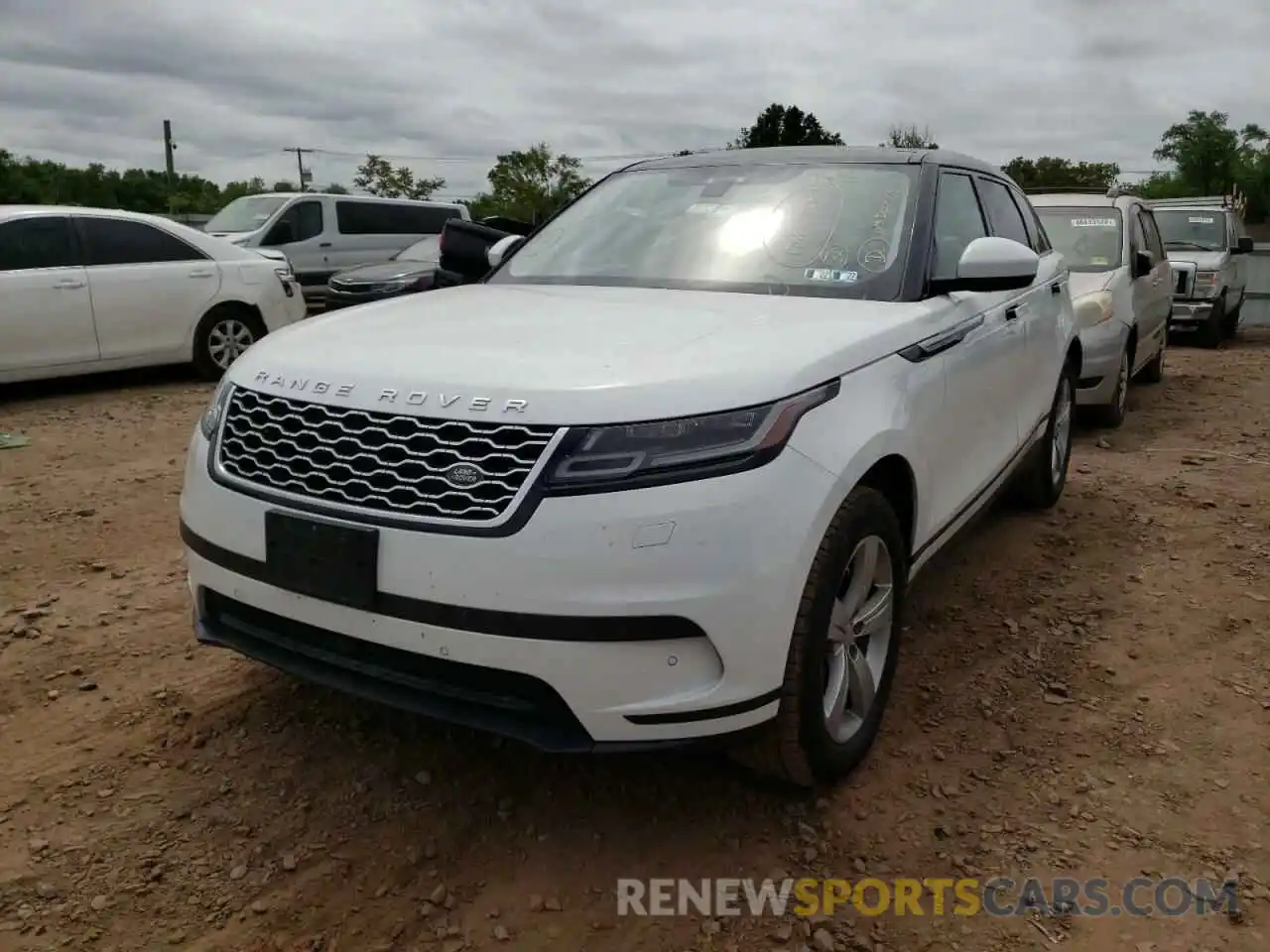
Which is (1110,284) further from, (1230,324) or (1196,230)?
(1230,324)

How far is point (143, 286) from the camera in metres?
8.12

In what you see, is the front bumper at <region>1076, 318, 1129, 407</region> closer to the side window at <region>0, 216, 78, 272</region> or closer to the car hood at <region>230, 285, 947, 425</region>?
the car hood at <region>230, 285, 947, 425</region>

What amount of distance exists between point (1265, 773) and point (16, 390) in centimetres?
865

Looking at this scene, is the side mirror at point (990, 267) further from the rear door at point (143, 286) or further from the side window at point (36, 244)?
the side window at point (36, 244)

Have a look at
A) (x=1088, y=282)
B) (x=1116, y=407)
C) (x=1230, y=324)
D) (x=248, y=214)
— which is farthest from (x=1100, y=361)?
(x=248, y=214)

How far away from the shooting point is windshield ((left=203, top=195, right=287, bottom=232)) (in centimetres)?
1390

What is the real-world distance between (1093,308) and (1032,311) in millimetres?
2929

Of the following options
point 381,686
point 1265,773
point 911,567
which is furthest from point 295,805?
point 1265,773

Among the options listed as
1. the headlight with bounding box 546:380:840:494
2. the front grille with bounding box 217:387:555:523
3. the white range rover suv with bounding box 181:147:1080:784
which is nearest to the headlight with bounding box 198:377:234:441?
the white range rover suv with bounding box 181:147:1080:784

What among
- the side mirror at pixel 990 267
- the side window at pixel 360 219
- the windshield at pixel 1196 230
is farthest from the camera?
the side window at pixel 360 219

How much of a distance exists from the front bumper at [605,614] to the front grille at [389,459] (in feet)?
0.26

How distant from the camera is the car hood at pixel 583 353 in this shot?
7.16ft

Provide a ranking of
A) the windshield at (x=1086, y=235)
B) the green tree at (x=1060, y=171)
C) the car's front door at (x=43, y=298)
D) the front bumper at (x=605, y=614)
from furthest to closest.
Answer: the green tree at (x=1060, y=171) < the windshield at (x=1086, y=235) < the car's front door at (x=43, y=298) < the front bumper at (x=605, y=614)

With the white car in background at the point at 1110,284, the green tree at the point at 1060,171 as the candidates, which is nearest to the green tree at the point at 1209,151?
the green tree at the point at 1060,171
